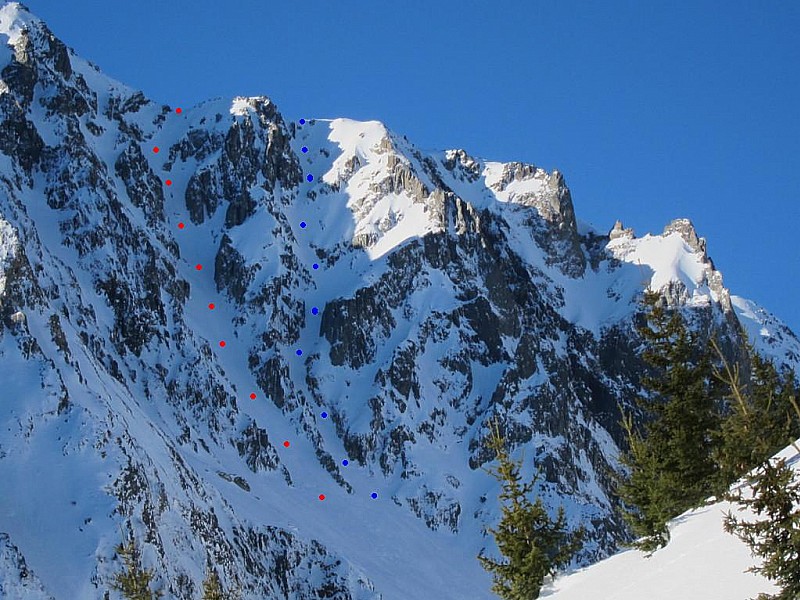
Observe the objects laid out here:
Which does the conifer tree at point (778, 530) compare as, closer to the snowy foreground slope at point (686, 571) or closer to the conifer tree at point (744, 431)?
the conifer tree at point (744, 431)

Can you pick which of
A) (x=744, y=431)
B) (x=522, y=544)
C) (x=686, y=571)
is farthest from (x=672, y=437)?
(x=744, y=431)

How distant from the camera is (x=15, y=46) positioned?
18425cm

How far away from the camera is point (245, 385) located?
537 ft

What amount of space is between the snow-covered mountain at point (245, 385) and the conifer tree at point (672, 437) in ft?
200

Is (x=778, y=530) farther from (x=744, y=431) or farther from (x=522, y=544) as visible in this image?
(x=522, y=544)

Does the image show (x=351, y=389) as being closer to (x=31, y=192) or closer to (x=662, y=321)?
(x=31, y=192)

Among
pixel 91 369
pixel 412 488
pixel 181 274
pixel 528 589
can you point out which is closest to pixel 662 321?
pixel 528 589

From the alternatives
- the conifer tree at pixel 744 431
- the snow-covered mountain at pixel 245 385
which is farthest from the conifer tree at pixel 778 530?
the snow-covered mountain at pixel 245 385

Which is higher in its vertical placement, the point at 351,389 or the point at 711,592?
the point at 351,389

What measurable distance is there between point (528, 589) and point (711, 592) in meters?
8.28

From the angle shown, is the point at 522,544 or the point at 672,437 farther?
the point at 672,437

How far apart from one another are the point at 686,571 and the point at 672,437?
8311 millimetres

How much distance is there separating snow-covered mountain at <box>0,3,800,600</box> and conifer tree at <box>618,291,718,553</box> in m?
60.9

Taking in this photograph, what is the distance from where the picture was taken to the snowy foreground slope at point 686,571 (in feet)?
62.4
